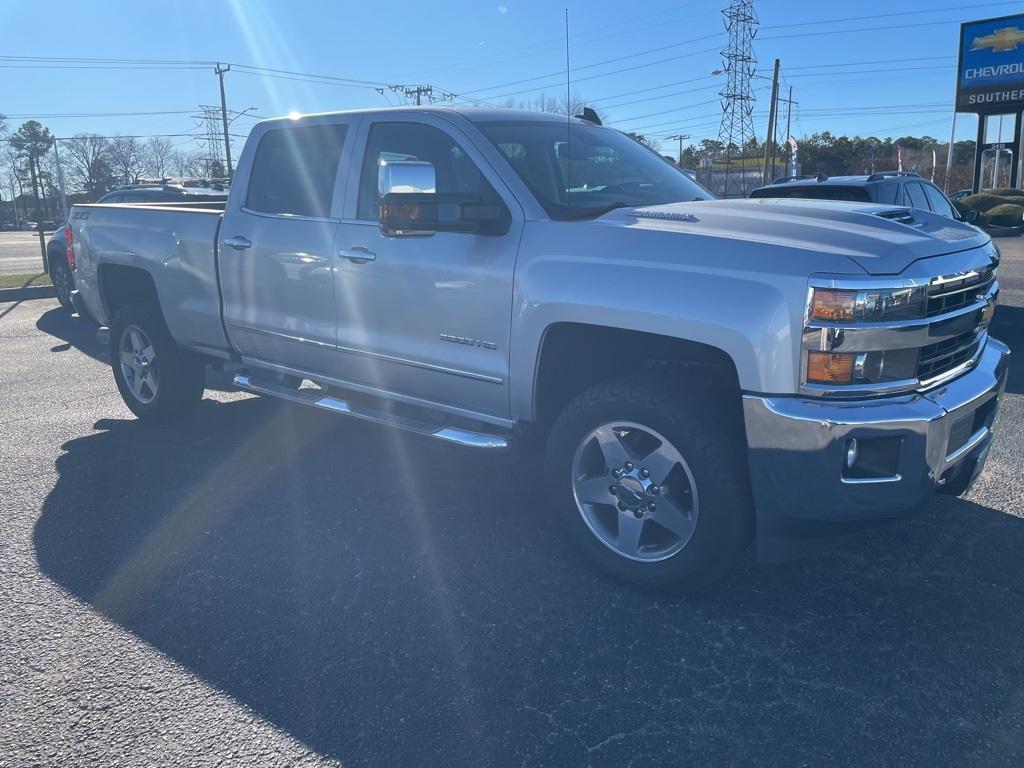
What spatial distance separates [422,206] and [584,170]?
41.5 inches

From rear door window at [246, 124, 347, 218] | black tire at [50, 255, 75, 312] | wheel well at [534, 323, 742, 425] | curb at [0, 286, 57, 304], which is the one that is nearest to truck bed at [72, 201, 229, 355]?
rear door window at [246, 124, 347, 218]

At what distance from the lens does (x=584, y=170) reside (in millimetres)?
4289

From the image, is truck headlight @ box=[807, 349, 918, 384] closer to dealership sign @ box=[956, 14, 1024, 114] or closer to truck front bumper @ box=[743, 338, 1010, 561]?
truck front bumper @ box=[743, 338, 1010, 561]

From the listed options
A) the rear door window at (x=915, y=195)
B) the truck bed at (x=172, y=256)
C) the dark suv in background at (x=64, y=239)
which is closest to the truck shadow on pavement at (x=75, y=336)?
the dark suv in background at (x=64, y=239)

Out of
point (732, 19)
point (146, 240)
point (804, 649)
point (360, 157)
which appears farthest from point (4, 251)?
point (732, 19)

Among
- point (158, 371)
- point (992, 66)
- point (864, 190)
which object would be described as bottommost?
point (158, 371)

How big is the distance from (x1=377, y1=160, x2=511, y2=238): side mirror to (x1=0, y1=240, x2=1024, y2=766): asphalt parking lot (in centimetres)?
150

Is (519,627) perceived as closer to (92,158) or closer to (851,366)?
(851,366)

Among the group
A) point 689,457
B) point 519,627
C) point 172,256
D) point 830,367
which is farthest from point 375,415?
point 830,367

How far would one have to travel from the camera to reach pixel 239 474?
5.08 meters

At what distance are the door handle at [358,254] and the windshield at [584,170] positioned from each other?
832 millimetres

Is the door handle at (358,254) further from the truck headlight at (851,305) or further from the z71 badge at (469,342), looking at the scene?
the truck headlight at (851,305)

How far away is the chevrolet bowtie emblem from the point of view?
31.7 m

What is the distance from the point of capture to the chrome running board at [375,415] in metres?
3.93
